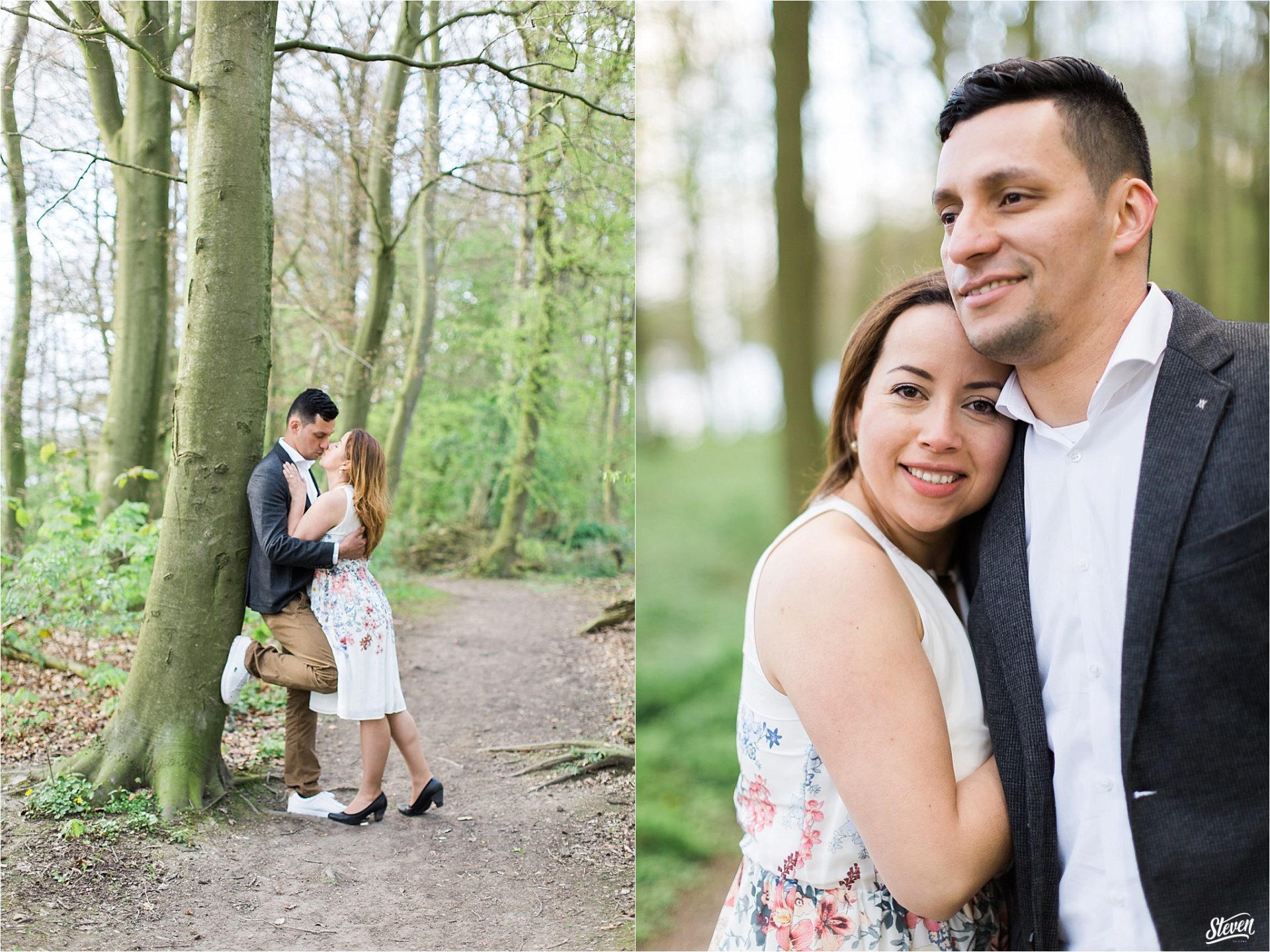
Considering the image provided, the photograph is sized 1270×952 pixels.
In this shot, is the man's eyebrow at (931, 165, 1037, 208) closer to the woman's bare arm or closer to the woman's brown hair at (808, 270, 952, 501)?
the woman's brown hair at (808, 270, 952, 501)

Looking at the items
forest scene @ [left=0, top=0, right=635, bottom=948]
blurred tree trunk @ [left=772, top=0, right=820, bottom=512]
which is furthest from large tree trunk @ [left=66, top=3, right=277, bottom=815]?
blurred tree trunk @ [left=772, top=0, right=820, bottom=512]

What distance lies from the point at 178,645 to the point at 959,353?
79.0 inches

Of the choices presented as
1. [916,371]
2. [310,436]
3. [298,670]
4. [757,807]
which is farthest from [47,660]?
[916,371]

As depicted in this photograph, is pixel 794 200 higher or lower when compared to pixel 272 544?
higher

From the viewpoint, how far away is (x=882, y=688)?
1.61m

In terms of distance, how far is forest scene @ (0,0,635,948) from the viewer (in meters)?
2.35

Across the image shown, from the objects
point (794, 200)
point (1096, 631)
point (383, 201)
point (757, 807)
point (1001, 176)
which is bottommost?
point (757, 807)

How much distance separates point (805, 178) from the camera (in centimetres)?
461

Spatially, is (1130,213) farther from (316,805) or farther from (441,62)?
(316,805)

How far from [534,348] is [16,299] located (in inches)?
54.6

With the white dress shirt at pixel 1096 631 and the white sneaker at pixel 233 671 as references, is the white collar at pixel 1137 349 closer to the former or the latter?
the white dress shirt at pixel 1096 631

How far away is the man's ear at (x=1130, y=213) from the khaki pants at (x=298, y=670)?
6.54 feet

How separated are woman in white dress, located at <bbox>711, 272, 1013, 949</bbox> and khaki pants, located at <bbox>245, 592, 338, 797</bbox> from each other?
1.14m

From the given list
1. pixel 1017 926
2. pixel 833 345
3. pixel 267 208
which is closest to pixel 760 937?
pixel 1017 926
